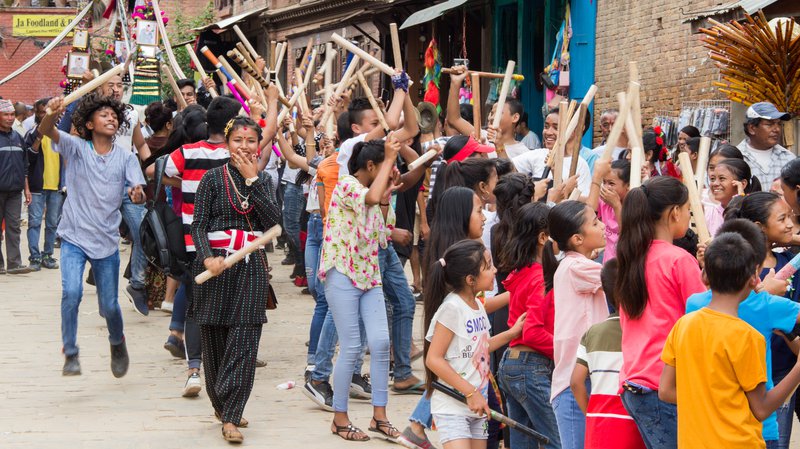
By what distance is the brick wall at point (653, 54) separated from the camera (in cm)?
1394

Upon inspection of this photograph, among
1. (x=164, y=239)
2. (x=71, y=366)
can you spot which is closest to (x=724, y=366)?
(x=164, y=239)

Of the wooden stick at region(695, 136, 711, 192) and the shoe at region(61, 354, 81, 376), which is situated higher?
the wooden stick at region(695, 136, 711, 192)

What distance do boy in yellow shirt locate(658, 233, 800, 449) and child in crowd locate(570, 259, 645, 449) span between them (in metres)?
0.52

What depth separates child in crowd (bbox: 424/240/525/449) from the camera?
530 cm

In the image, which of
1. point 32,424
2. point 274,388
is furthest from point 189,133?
point 32,424

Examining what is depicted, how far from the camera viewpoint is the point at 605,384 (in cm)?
472

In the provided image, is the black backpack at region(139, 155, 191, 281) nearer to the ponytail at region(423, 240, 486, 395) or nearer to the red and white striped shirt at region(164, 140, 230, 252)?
the red and white striped shirt at region(164, 140, 230, 252)

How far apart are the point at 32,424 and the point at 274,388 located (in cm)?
182

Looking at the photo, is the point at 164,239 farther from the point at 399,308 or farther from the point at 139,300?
the point at 139,300

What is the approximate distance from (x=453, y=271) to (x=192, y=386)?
3188 millimetres

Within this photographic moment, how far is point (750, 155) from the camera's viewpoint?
8414 mm

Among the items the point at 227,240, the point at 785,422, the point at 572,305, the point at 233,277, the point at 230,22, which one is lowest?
the point at 785,422

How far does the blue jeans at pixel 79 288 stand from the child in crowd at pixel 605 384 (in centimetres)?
432

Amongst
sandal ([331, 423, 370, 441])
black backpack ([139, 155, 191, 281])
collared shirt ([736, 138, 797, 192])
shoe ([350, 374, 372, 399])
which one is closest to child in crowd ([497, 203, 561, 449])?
sandal ([331, 423, 370, 441])
